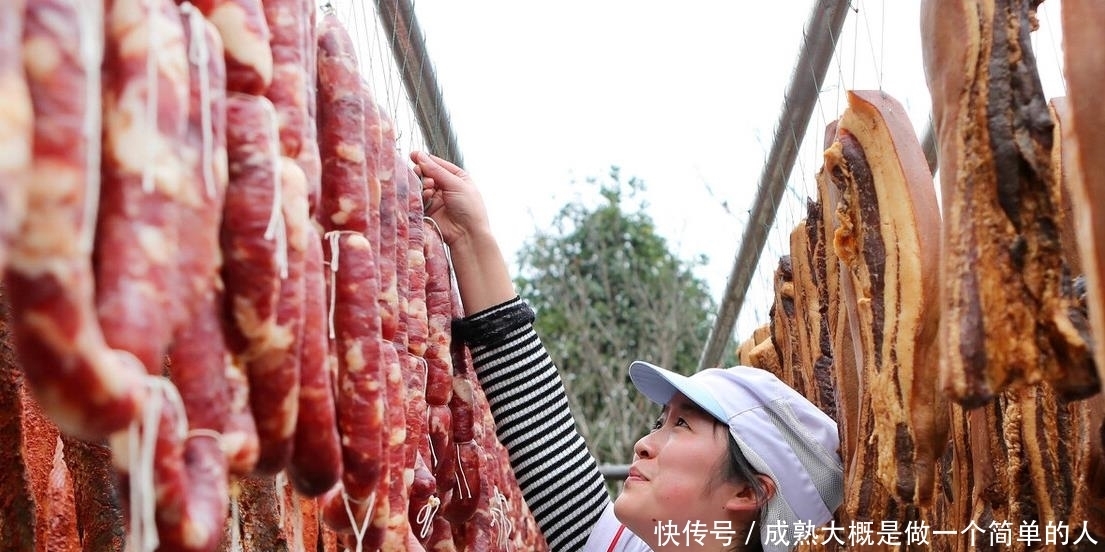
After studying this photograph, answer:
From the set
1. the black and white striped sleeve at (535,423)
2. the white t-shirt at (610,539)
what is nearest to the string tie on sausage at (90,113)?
the black and white striped sleeve at (535,423)

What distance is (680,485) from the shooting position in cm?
356

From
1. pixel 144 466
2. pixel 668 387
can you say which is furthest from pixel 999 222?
pixel 668 387

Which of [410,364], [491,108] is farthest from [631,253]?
[410,364]

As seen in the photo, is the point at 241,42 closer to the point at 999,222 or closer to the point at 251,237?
the point at 251,237

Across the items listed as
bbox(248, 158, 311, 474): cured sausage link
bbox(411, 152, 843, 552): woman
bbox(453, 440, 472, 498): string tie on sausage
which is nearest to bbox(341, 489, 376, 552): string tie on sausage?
bbox(248, 158, 311, 474): cured sausage link

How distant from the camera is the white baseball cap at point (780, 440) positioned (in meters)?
3.54

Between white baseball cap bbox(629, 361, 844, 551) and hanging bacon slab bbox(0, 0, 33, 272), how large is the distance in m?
2.81

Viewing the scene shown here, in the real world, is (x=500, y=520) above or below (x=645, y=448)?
below

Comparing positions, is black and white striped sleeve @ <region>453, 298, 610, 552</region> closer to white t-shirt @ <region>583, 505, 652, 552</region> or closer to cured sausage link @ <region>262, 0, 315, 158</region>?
white t-shirt @ <region>583, 505, 652, 552</region>

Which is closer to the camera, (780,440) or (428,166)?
(428,166)

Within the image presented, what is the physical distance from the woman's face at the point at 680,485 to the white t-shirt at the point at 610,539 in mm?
252

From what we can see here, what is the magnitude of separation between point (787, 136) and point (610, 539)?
222 cm

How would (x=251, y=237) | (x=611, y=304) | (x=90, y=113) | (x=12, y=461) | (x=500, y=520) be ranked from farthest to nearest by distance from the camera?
(x=611, y=304) → (x=500, y=520) → (x=12, y=461) → (x=251, y=237) → (x=90, y=113)

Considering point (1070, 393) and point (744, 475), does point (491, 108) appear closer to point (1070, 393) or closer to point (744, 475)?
point (744, 475)
